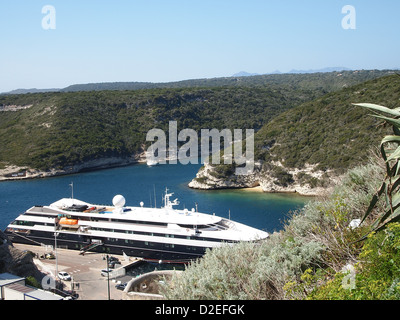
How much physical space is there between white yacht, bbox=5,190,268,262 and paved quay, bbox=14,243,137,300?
0.56 m

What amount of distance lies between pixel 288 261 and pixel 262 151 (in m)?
43.1

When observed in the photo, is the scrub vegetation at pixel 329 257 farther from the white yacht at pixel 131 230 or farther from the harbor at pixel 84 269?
the white yacht at pixel 131 230

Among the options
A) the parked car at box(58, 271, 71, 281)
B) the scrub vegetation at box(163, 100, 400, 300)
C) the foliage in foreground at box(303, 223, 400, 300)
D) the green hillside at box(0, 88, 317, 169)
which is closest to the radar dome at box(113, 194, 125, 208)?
the parked car at box(58, 271, 71, 281)

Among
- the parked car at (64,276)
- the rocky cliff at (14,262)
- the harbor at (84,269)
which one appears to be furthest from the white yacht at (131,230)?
the rocky cliff at (14,262)

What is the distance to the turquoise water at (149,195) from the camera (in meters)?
35.2

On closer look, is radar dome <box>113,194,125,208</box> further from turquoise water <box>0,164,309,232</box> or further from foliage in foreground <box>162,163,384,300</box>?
foliage in foreground <box>162,163,384,300</box>

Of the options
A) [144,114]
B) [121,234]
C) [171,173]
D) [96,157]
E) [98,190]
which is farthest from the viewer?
[144,114]

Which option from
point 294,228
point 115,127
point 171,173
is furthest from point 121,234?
point 115,127

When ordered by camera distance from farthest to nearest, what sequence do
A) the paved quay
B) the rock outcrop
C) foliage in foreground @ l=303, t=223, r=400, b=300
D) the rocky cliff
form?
the rock outcrop
the paved quay
the rocky cliff
foliage in foreground @ l=303, t=223, r=400, b=300

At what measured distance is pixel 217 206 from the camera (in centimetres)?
3803

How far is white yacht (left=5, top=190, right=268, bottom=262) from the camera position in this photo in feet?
75.7
